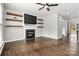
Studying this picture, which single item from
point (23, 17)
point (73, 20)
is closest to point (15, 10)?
point (23, 17)

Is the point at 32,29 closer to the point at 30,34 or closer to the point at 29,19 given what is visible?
the point at 30,34

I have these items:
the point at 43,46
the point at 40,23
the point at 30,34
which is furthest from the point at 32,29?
the point at 43,46

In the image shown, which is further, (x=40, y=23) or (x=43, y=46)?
(x=43, y=46)

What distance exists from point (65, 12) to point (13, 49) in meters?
1.74

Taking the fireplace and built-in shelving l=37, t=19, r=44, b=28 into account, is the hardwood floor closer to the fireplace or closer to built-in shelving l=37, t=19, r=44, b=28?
the fireplace

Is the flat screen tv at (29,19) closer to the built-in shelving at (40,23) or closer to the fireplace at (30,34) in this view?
the built-in shelving at (40,23)

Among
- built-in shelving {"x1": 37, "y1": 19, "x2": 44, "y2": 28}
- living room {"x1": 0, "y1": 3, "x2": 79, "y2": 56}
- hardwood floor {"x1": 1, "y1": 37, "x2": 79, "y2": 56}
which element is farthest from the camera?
built-in shelving {"x1": 37, "y1": 19, "x2": 44, "y2": 28}

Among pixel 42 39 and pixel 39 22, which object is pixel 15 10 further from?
pixel 42 39

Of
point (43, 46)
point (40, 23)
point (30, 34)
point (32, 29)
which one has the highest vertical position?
point (40, 23)

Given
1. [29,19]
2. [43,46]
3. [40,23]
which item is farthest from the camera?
[43,46]

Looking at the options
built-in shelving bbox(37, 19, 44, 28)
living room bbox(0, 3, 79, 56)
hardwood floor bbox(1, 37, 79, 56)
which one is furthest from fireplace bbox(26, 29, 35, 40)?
built-in shelving bbox(37, 19, 44, 28)

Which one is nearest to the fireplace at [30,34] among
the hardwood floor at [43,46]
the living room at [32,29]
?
the living room at [32,29]

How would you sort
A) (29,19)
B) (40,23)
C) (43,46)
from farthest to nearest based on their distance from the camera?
(43,46)
(40,23)
(29,19)

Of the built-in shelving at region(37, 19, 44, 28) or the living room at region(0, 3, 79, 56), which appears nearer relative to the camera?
the living room at region(0, 3, 79, 56)
